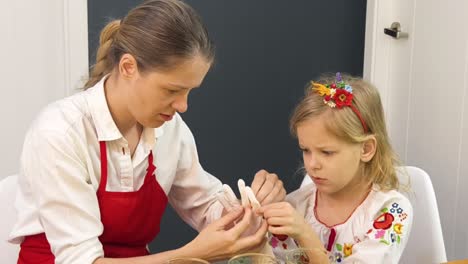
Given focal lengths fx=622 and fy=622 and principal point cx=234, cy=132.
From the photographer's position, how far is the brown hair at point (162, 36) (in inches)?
47.9

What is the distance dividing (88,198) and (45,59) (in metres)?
1.16

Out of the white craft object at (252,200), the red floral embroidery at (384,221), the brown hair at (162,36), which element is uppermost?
the brown hair at (162,36)

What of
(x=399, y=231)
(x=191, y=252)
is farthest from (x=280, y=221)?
(x=399, y=231)

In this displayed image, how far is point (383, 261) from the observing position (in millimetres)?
1332

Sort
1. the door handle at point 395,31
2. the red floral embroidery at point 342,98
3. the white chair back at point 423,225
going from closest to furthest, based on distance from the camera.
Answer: the red floral embroidery at point 342,98
the white chair back at point 423,225
the door handle at point 395,31

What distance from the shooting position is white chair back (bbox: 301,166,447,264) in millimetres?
1601

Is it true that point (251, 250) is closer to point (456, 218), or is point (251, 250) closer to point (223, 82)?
point (456, 218)

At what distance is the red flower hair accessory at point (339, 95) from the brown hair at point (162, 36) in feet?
1.04

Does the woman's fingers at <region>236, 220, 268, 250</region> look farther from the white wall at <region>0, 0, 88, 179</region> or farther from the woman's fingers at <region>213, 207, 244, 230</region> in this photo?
the white wall at <region>0, 0, 88, 179</region>

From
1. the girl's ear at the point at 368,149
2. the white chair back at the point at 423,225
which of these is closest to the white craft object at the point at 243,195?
the girl's ear at the point at 368,149

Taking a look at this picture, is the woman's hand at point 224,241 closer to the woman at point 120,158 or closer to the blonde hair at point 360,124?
the woman at point 120,158

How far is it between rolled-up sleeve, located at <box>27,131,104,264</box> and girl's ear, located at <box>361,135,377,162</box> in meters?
0.64

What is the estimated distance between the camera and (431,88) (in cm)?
232

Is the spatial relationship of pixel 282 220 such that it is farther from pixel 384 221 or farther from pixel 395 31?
pixel 395 31
